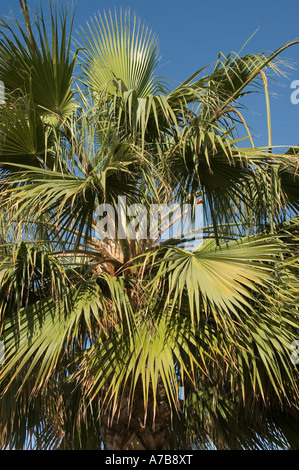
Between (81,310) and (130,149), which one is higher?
(130,149)

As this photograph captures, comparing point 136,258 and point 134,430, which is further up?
point 136,258

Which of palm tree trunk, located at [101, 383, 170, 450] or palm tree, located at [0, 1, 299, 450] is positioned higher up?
palm tree, located at [0, 1, 299, 450]

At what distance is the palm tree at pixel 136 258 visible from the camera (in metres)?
→ 3.56

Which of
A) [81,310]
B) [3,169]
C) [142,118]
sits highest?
[142,118]

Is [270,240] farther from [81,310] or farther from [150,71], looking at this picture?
[150,71]

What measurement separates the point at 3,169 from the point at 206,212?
5.14 ft

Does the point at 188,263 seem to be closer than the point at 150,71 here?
Yes

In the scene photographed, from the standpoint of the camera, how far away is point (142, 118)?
4.01 m

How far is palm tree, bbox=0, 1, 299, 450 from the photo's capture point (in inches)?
140

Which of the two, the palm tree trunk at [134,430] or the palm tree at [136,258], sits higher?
the palm tree at [136,258]

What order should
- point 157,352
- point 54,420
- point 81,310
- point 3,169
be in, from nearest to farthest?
point 157,352 < point 81,310 < point 3,169 < point 54,420

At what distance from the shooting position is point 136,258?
4000mm

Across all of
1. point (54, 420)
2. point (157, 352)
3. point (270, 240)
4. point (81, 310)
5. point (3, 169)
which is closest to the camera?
point (157, 352)
